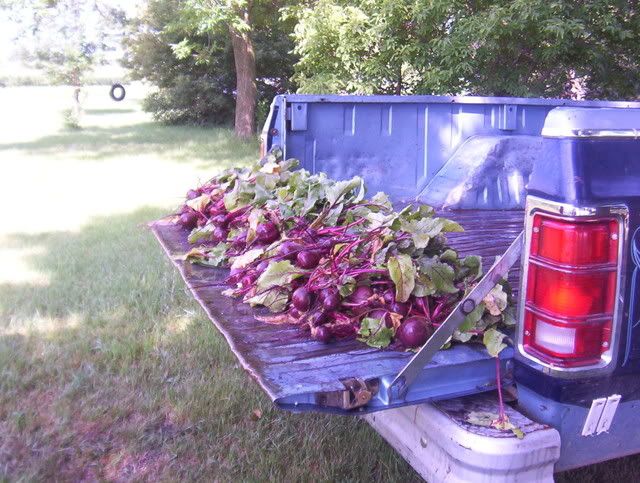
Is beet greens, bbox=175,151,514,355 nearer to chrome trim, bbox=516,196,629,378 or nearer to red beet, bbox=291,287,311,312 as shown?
red beet, bbox=291,287,311,312

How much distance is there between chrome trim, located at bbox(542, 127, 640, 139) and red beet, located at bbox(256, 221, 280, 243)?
59.8 inches

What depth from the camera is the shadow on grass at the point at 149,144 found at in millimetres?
Answer: 15633

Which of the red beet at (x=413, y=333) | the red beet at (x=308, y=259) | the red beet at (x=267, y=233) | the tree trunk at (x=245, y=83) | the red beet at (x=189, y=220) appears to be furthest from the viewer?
the tree trunk at (x=245, y=83)

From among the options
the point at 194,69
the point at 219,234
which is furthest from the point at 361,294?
the point at 194,69


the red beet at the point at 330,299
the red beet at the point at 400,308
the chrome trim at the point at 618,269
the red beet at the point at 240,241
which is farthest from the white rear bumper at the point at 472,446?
A: the red beet at the point at 240,241

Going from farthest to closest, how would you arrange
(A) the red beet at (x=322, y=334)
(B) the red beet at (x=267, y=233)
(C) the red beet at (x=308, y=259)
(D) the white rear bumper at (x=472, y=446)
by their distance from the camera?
(B) the red beet at (x=267, y=233) < (C) the red beet at (x=308, y=259) < (A) the red beet at (x=322, y=334) < (D) the white rear bumper at (x=472, y=446)

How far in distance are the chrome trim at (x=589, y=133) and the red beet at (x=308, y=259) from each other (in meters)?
1.12

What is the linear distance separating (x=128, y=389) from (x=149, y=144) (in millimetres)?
15209

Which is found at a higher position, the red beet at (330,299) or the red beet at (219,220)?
the red beet at (219,220)

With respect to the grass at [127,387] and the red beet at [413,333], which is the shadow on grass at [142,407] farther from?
the red beet at [413,333]

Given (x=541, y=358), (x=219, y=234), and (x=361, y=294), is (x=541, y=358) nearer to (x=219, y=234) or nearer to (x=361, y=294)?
(x=361, y=294)

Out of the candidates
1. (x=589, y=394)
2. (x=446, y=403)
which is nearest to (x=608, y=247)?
(x=589, y=394)

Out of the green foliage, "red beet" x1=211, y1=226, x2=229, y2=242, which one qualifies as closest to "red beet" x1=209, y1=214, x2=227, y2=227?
"red beet" x1=211, y1=226, x2=229, y2=242

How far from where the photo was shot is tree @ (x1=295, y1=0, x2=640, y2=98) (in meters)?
10.3
